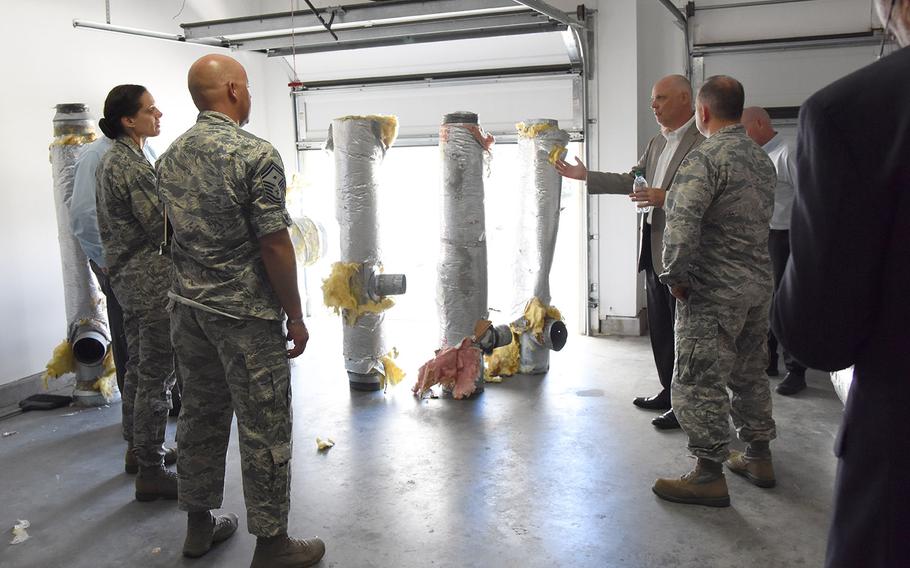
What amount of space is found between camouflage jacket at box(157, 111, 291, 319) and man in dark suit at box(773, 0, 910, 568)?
5.52 ft

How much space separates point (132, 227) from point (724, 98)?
2572mm

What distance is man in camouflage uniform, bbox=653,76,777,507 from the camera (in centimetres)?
267

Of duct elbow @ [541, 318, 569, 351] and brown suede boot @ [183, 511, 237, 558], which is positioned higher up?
duct elbow @ [541, 318, 569, 351]

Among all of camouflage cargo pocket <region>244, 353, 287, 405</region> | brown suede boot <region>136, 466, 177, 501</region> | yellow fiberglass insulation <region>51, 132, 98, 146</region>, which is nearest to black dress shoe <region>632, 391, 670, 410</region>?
camouflage cargo pocket <region>244, 353, 287, 405</region>

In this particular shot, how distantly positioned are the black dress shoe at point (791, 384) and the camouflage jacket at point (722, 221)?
1764 millimetres

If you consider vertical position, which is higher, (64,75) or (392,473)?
(64,75)

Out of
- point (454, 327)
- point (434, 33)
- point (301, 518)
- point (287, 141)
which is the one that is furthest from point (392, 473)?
point (287, 141)

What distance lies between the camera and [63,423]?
4.19 metres

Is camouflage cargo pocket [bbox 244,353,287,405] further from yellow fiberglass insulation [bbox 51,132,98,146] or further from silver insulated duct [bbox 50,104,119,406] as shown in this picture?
yellow fiberglass insulation [bbox 51,132,98,146]

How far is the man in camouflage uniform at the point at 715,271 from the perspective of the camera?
8.76 feet

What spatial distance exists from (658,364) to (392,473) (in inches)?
62.1

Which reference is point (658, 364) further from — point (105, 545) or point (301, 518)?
point (105, 545)

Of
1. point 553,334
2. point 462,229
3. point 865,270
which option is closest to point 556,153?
point 462,229

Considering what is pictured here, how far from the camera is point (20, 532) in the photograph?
9.41 ft
